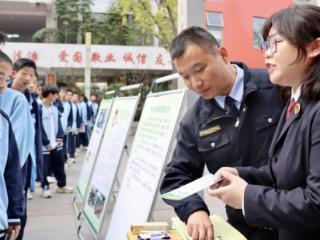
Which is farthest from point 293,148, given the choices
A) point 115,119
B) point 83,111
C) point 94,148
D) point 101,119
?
point 83,111

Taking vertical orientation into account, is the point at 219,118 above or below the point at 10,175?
above

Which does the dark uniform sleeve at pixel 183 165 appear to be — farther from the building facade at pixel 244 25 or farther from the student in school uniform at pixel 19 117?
the student in school uniform at pixel 19 117

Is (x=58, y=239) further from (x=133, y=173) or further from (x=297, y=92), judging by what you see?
(x=297, y=92)

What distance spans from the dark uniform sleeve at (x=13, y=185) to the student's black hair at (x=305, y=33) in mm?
1639

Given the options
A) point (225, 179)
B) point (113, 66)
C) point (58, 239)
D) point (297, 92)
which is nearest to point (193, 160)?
point (225, 179)

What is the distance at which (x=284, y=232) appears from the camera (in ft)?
4.62

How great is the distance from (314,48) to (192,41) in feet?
2.22

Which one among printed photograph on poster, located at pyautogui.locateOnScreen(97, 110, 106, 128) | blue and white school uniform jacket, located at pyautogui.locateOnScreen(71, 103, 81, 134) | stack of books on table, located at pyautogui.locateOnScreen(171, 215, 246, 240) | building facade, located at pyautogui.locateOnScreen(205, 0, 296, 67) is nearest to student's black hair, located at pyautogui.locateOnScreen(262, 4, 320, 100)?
stack of books on table, located at pyautogui.locateOnScreen(171, 215, 246, 240)

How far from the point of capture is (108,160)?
4395mm

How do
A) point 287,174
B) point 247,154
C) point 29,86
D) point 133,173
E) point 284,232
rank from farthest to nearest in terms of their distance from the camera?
point 29,86 < point 133,173 < point 247,154 < point 284,232 < point 287,174

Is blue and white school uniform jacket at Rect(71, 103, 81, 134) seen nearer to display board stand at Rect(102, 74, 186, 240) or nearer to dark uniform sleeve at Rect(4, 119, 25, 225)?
display board stand at Rect(102, 74, 186, 240)

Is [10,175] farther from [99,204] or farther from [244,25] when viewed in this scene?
[244,25]

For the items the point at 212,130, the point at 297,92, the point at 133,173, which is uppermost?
the point at 297,92

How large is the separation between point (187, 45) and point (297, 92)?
64cm
